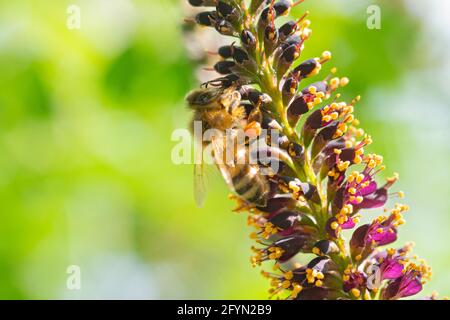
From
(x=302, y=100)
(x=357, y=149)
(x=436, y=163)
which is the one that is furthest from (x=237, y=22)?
(x=436, y=163)

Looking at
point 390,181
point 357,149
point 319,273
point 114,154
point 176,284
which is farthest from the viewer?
point 176,284

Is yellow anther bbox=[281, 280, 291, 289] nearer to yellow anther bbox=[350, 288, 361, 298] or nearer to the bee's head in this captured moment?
yellow anther bbox=[350, 288, 361, 298]

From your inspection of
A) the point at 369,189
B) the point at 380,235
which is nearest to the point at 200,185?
the point at 369,189

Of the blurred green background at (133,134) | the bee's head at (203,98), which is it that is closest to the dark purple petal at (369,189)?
the bee's head at (203,98)

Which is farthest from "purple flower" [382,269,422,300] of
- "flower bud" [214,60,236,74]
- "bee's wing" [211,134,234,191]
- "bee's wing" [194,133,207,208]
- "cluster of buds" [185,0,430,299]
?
"flower bud" [214,60,236,74]

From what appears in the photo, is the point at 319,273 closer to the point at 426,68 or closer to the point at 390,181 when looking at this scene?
the point at 390,181

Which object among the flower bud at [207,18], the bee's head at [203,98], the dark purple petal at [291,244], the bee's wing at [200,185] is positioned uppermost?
the flower bud at [207,18]

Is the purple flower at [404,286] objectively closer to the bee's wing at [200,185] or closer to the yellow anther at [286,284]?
the yellow anther at [286,284]
